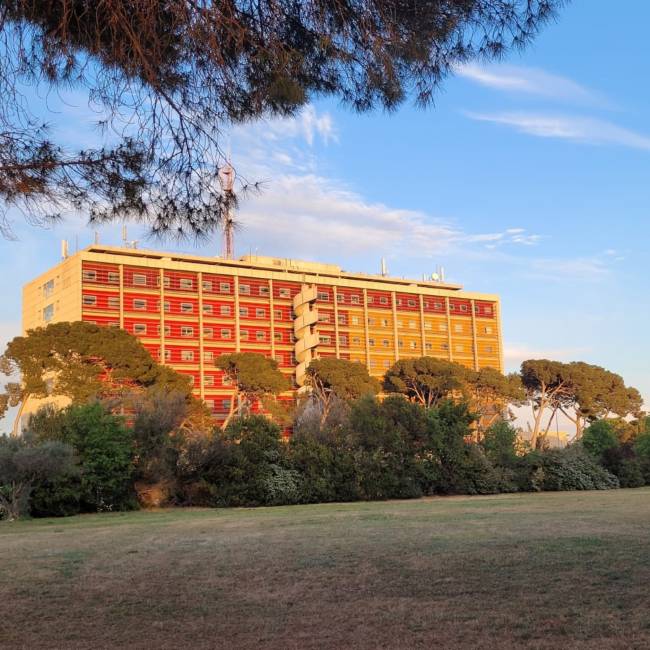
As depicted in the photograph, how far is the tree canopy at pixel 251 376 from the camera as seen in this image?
209 feet

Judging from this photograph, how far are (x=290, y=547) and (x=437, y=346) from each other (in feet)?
291

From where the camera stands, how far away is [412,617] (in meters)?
7.44

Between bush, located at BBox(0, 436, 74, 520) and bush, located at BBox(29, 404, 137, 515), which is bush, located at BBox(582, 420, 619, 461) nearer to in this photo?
bush, located at BBox(29, 404, 137, 515)

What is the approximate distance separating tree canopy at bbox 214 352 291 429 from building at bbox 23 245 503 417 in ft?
65.0

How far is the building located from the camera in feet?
269

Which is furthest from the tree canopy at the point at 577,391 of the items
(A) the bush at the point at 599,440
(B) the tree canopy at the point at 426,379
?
(A) the bush at the point at 599,440

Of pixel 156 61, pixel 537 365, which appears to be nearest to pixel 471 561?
pixel 156 61

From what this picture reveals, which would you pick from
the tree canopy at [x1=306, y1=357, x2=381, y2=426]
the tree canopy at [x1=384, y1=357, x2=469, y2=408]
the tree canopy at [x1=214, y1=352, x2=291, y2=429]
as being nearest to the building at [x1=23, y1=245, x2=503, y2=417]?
the tree canopy at [x1=306, y1=357, x2=381, y2=426]

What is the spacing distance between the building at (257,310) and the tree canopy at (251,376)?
19800 mm

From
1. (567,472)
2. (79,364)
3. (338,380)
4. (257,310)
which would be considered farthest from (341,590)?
(257,310)

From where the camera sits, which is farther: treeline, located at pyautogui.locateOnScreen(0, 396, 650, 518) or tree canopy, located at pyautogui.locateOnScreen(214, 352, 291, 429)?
tree canopy, located at pyautogui.locateOnScreen(214, 352, 291, 429)

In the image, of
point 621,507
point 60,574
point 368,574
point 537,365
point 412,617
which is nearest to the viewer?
point 412,617

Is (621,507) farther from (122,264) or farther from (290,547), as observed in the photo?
(122,264)

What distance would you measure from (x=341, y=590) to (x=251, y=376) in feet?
181
